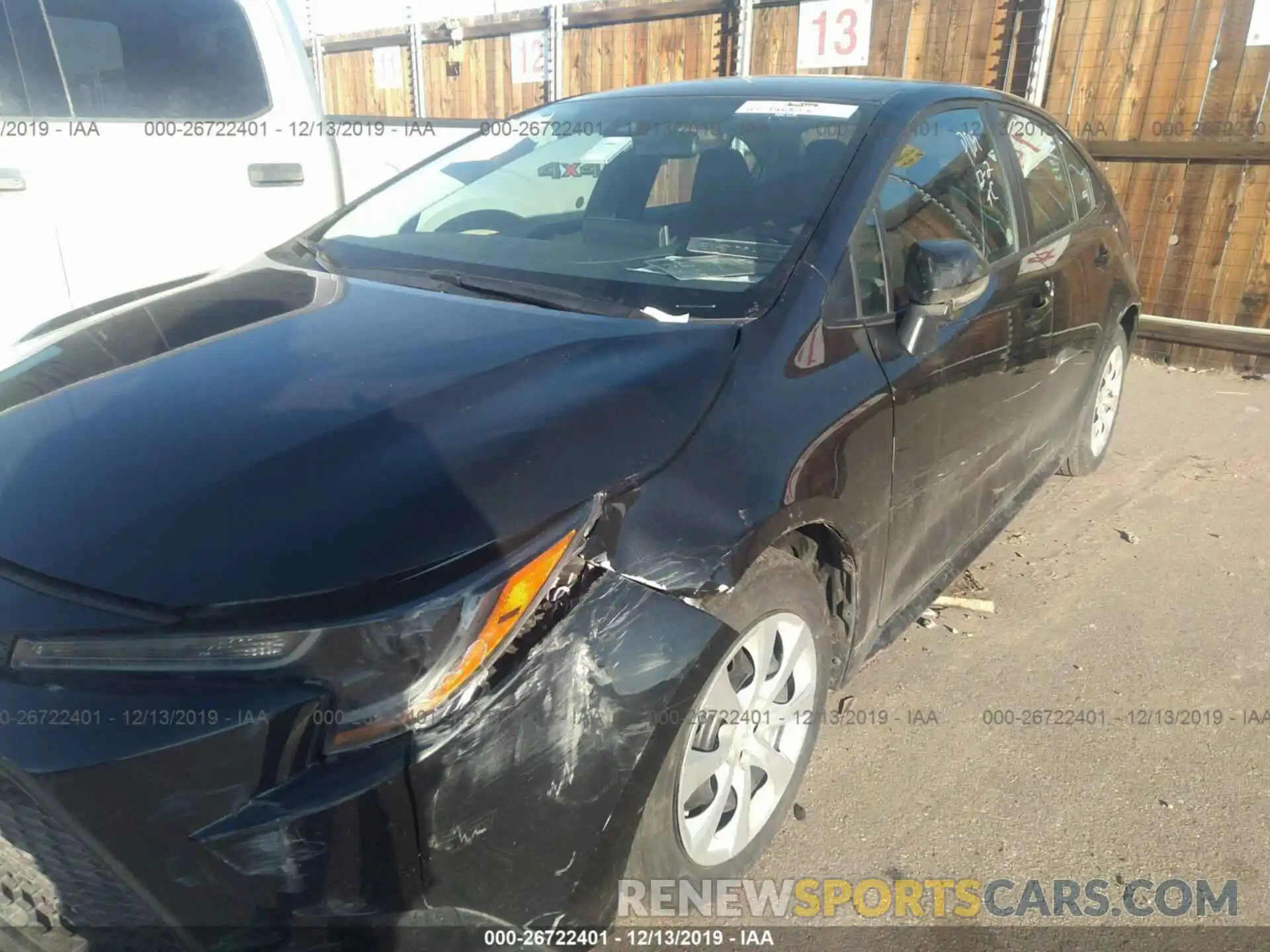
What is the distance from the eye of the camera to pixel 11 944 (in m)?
1.46

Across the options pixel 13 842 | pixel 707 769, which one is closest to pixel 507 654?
pixel 707 769

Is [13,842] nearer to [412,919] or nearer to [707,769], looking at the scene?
[412,919]

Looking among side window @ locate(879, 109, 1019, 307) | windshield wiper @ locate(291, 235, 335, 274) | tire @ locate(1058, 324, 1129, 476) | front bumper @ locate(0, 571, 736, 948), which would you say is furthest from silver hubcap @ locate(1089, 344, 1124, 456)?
front bumper @ locate(0, 571, 736, 948)

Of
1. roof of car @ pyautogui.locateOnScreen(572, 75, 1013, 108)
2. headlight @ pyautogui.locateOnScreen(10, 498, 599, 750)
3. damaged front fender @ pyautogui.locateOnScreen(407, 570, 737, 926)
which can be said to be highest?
roof of car @ pyautogui.locateOnScreen(572, 75, 1013, 108)

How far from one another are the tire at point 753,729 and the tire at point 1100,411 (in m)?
2.58

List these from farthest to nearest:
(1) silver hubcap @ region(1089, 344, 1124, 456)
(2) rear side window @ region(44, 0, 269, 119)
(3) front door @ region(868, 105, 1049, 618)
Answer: (1) silver hubcap @ region(1089, 344, 1124, 456), (2) rear side window @ region(44, 0, 269, 119), (3) front door @ region(868, 105, 1049, 618)

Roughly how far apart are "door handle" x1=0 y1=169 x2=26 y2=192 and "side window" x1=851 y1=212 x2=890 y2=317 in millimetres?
3011

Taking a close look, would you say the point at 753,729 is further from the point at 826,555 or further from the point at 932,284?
the point at 932,284

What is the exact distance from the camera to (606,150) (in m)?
3.01

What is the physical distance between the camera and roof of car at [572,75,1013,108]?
9.22 feet

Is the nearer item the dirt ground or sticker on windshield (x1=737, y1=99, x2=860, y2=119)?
the dirt ground

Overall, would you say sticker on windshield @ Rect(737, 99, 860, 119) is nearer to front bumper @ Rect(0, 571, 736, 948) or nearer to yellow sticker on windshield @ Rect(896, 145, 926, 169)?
yellow sticker on windshield @ Rect(896, 145, 926, 169)

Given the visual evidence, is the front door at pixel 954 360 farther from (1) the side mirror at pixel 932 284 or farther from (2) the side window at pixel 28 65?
(2) the side window at pixel 28 65

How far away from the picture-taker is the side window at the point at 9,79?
11.4 feet
